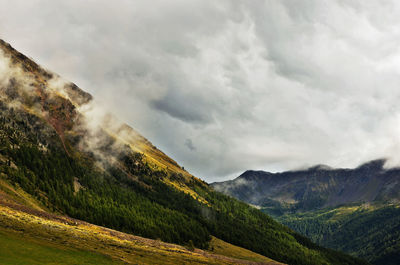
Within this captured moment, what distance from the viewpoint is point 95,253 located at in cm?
7488

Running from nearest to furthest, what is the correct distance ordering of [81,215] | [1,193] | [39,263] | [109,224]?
[39,263] < [1,193] < [81,215] < [109,224]

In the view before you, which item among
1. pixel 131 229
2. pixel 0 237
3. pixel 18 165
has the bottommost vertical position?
pixel 131 229

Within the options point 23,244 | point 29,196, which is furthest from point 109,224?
point 23,244

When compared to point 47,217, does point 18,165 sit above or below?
above

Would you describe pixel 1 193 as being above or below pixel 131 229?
above

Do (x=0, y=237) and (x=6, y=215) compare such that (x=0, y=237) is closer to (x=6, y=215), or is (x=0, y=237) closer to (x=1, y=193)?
(x=6, y=215)

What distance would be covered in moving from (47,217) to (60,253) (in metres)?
60.4

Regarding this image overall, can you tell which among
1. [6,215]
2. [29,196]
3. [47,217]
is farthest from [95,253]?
[29,196]

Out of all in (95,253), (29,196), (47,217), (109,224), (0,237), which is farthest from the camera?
(109,224)

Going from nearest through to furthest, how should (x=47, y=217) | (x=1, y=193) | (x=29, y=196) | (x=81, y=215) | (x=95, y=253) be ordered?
(x=95, y=253), (x=47, y=217), (x=1, y=193), (x=29, y=196), (x=81, y=215)

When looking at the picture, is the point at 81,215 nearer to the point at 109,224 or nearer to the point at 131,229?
the point at 109,224

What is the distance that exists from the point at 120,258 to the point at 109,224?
11990 centimetres

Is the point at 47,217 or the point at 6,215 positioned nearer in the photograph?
the point at 6,215

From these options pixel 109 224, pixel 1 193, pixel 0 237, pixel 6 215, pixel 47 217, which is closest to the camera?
pixel 0 237
